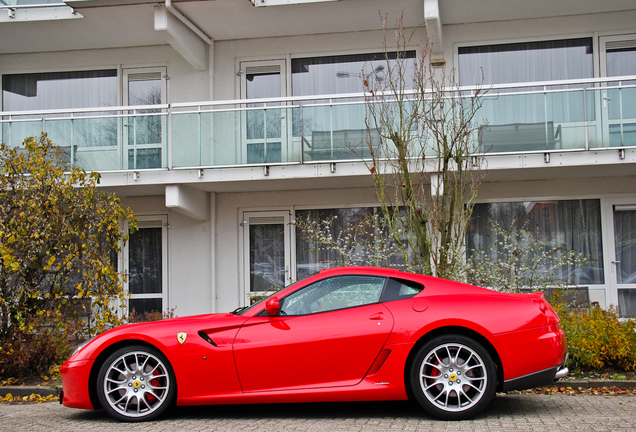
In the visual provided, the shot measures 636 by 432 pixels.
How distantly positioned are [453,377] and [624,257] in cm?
791

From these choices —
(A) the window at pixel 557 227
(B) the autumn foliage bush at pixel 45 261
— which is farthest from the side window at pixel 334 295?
(A) the window at pixel 557 227

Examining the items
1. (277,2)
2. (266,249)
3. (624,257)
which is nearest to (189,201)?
(266,249)

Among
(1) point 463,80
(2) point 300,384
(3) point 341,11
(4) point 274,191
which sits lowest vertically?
(2) point 300,384

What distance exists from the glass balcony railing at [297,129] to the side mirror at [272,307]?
5862 mm

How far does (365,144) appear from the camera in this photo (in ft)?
36.2

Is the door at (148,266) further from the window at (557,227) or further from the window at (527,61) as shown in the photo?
the window at (527,61)

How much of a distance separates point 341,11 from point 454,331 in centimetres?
832

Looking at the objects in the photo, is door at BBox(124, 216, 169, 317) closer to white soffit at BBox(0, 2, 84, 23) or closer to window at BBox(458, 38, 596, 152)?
white soffit at BBox(0, 2, 84, 23)

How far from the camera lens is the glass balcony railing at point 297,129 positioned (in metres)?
10.7

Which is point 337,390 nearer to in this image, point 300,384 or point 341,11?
point 300,384

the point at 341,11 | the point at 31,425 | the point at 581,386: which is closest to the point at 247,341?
the point at 31,425

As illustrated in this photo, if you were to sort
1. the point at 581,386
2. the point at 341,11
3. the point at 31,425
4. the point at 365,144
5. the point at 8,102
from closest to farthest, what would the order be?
1. the point at 31,425
2. the point at 581,386
3. the point at 365,144
4. the point at 341,11
5. the point at 8,102

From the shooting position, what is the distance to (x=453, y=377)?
5.27 metres

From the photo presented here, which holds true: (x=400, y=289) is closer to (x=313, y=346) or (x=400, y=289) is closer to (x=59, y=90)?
(x=313, y=346)
